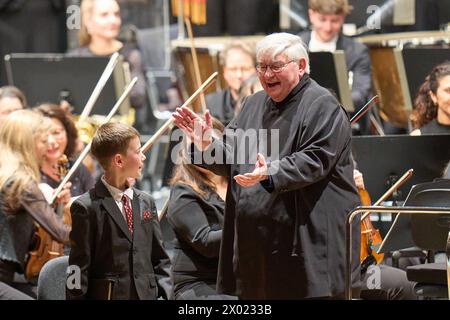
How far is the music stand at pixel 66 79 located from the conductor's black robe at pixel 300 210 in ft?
8.98

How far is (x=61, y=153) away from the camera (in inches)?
210

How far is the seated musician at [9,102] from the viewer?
19.5 feet

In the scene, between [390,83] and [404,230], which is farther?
[390,83]

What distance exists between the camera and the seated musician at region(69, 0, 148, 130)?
23.9 ft

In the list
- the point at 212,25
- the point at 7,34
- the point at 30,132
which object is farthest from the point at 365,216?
the point at 7,34

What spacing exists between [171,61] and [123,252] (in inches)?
179

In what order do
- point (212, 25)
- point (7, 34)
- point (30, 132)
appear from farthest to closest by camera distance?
1. point (7, 34)
2. point (212, 25)
3. point (30, 132)

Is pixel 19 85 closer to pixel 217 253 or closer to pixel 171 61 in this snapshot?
pixel 171 61

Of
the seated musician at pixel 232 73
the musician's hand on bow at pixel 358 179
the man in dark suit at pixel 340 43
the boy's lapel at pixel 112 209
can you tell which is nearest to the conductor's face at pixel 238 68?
→ the seated musician at pixel 232 73

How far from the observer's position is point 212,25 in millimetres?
8117

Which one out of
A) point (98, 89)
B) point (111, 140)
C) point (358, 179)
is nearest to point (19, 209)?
point (98, 89)

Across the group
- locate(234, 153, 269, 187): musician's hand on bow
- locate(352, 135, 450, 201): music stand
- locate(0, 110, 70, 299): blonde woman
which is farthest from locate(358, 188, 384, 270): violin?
locate(0, 110, 70, 299): blonde woman

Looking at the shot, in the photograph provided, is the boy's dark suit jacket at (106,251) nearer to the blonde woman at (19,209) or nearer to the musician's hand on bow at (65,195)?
the blonde woman at (19,209)

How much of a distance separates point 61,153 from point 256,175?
1.83 m
